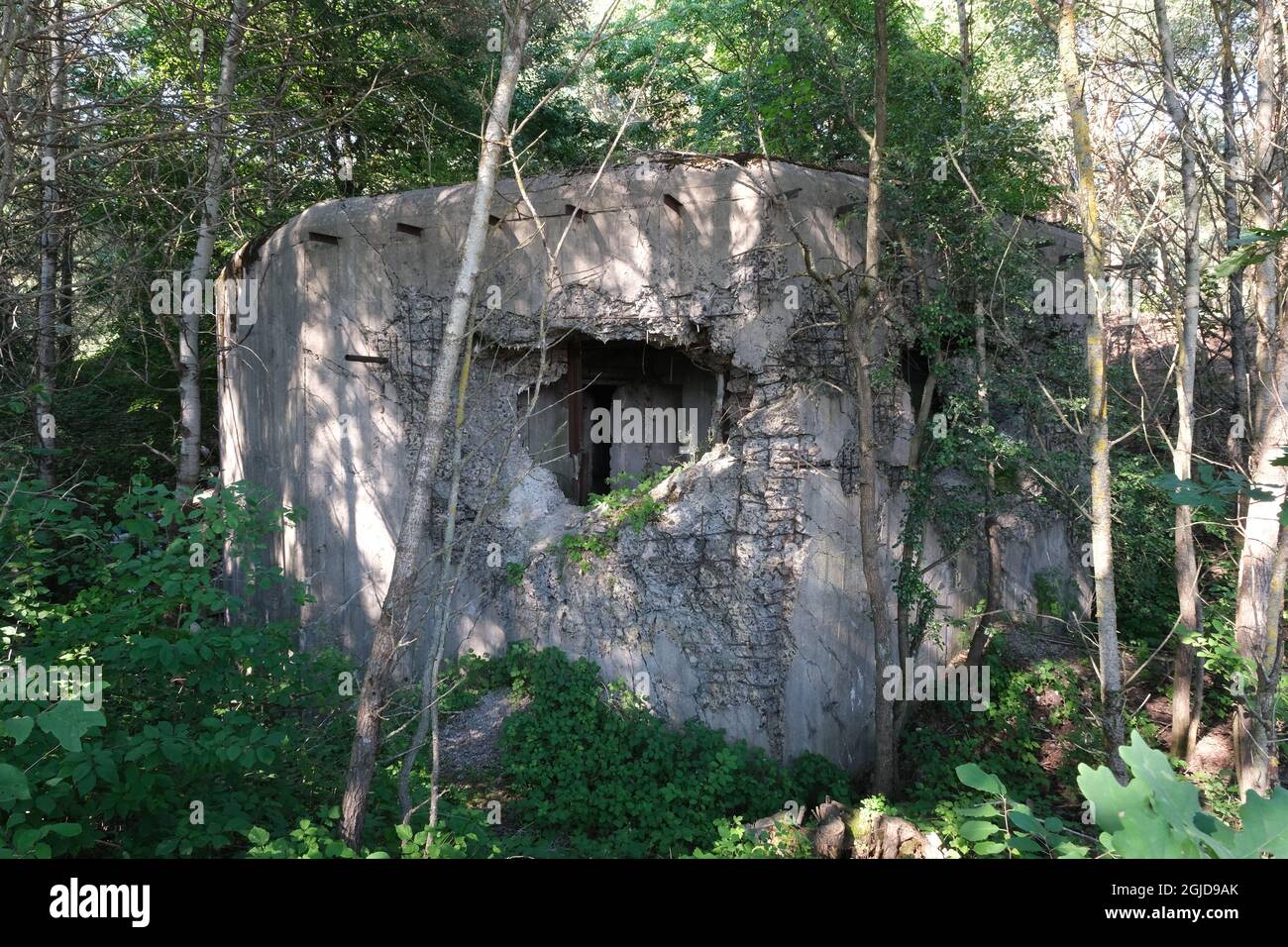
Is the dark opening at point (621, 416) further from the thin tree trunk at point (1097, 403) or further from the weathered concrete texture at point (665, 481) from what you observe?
the thin tree trunk at point (1097, 403)

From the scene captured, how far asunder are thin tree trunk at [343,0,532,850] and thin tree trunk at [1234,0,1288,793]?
4799 millimetres

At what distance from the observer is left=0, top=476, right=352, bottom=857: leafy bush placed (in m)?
3.80

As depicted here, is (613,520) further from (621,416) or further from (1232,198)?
(1232,198)

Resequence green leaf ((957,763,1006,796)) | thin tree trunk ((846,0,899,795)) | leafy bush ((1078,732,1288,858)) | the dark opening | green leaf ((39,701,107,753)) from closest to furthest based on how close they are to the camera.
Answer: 1. leafy bush ((1078,732,1288,858))
2. green leaf ((957,763,1006,796))
3. green leaf ((39,701,107,753))
4. thin tree trunk ((846,0,899,795))
5. the dark opening

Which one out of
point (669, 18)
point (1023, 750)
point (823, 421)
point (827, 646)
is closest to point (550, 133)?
→ point (669, 18)

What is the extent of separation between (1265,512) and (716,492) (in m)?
4.20

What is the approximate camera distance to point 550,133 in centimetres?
1450

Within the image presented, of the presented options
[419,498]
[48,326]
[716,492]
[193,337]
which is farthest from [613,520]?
[48,326]

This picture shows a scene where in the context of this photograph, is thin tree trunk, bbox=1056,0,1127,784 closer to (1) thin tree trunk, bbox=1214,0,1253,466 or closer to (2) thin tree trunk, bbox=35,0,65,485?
(1) thin tree trunk, bbox=1214,0,1253,466

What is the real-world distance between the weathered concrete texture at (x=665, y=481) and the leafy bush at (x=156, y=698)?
262 centimetres

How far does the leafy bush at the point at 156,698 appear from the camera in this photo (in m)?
3.80

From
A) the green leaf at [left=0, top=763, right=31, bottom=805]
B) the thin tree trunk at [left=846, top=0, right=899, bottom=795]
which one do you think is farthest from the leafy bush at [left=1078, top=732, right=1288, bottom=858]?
the thin tree trunk at [left=846, top=0, right=899, bottom=795]

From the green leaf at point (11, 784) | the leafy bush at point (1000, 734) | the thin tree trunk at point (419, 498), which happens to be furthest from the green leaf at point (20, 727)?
the leafy bush at point (1000, 734)
